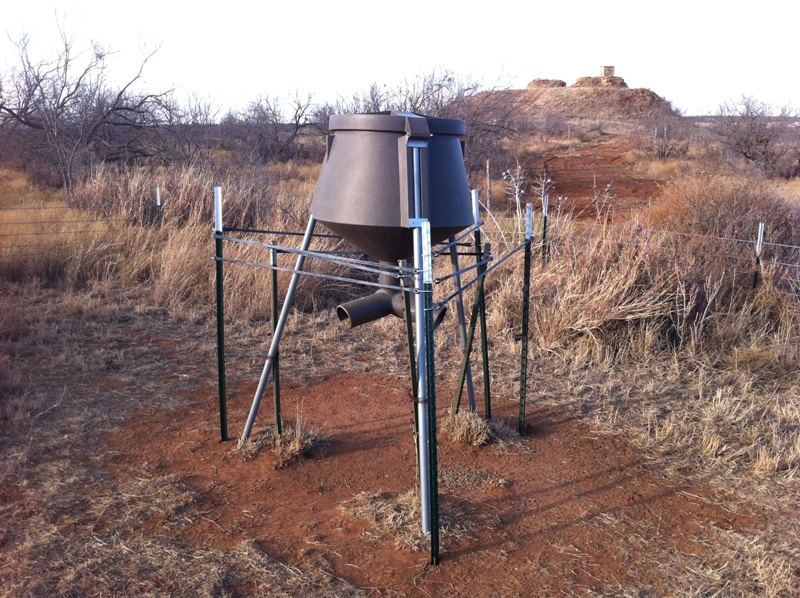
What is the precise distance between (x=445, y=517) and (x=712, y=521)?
49.9 inches

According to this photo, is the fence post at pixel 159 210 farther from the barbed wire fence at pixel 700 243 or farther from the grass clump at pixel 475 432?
the grass clump at pixel 475 432

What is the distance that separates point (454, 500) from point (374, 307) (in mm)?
1015

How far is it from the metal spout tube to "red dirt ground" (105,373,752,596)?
84cm

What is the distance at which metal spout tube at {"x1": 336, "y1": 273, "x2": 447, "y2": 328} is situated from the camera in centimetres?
357

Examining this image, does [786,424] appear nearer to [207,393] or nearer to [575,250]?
[575,250]

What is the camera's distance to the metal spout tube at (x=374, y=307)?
11.7 ft

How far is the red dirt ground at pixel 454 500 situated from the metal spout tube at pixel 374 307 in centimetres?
84

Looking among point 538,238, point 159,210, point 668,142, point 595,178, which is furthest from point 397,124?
point 668,142

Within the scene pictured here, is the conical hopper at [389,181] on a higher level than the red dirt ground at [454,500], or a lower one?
higher

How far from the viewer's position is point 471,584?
2900mm

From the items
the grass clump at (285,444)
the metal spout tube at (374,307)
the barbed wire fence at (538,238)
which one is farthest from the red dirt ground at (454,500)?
the barbed wire fence at (538,238)

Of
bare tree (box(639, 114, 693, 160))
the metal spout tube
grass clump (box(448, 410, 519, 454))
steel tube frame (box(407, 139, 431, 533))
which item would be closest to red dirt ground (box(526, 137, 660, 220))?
bare tree (box(639, 114, 693, 160))

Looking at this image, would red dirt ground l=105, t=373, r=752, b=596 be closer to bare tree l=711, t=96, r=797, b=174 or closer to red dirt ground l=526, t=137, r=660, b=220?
red dirt ground l=526, t=137, r=660, b=220

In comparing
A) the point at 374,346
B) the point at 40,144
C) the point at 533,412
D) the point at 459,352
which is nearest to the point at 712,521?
the point at 533,412
